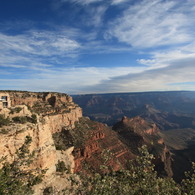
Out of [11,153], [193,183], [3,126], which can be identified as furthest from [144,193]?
[3,126]

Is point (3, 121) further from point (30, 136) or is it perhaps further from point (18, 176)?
point (18, 176)

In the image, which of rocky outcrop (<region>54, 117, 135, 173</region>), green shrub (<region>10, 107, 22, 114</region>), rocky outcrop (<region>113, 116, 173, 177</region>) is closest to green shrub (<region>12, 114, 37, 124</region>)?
green shrub (<region>10, 107, 22, 114</region>)

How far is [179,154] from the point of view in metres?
126

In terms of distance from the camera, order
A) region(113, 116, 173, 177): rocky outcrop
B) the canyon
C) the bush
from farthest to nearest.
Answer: region(113, 116, 173, 177): rocky outcrop < the canyon < the bush

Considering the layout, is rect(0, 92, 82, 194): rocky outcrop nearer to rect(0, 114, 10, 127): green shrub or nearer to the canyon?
the canyon

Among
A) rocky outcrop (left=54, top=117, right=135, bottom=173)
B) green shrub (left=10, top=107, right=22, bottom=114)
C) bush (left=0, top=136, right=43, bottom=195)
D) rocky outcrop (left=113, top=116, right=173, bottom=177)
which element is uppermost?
green shrub (left=10, top=107, right=22, bottom=114)

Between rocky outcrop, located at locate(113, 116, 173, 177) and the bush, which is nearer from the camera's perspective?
the bush

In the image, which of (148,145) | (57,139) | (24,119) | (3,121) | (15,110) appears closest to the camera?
(3,121)

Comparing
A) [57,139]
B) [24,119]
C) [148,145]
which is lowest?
[148,145]

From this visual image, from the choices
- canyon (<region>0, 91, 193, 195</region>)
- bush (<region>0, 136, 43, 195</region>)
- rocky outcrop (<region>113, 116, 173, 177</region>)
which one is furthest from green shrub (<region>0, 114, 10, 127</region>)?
rocky outcrop (<region>113, 116, 173, 177</region>)

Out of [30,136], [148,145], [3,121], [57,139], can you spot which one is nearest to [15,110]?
[3,121]

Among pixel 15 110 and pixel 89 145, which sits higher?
pixel 15 110

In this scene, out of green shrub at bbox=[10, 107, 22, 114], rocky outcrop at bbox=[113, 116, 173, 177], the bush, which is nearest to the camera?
the bush

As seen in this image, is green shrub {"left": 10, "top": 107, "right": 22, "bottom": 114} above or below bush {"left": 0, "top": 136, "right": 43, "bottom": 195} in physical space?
above
